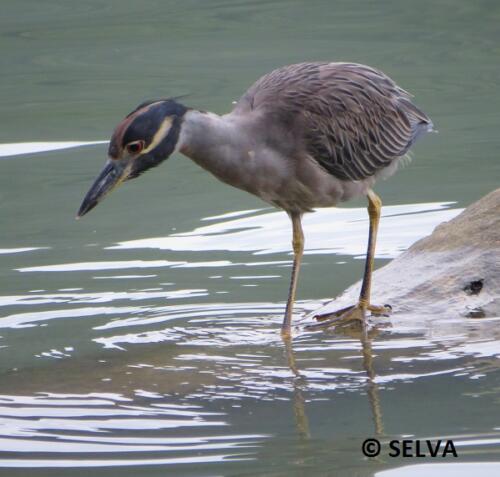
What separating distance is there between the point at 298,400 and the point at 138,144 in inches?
54.0

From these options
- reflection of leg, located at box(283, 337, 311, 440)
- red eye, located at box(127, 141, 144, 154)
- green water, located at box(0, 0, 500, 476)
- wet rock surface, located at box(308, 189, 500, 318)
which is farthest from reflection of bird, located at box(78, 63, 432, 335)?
green water, located at box(0, 0, 500, 476)

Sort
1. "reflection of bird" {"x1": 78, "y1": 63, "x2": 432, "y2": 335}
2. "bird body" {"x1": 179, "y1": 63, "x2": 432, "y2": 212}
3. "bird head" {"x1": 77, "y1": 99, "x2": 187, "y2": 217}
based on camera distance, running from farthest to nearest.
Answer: "bird body" {"x1": 179, "y1": 63, "x2": 432, "y2": 212} → "reflection of bird" {"x1": 78, "y1": 63, "x2": 432, "y2": 335} → "bird head" {"x1": 77, "y1": 99, "x2": 187, "y2": 217}

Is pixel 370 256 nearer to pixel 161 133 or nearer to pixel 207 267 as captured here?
pixel 207 267

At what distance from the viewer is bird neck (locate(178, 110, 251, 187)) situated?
6.83 m

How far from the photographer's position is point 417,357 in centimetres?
673

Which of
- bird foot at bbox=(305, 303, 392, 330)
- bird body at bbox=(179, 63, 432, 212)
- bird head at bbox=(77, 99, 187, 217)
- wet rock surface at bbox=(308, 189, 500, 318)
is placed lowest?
bird foot at bbox=(305, 303, 392, 330)

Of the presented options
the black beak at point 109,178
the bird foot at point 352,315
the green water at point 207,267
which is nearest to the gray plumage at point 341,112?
the bird foot at point 352,315

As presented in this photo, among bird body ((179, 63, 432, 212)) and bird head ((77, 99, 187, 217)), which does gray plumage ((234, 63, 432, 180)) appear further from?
bird head ((77, 99, 187, 217))

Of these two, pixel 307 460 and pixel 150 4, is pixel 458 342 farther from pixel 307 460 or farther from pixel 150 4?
pixel 150 4

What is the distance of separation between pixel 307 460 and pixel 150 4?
10.9m

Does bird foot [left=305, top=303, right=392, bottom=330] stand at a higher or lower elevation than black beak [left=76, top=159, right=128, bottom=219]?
lower

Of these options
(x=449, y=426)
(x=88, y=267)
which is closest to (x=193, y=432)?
(x=449, y=426)

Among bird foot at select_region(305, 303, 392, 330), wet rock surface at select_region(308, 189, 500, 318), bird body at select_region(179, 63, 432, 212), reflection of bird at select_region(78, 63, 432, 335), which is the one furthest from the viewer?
bird foot at select_region(305, 303, 392, 330)

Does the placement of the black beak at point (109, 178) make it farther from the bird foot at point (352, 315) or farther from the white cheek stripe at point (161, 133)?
the bird foot at point (352, 315)
